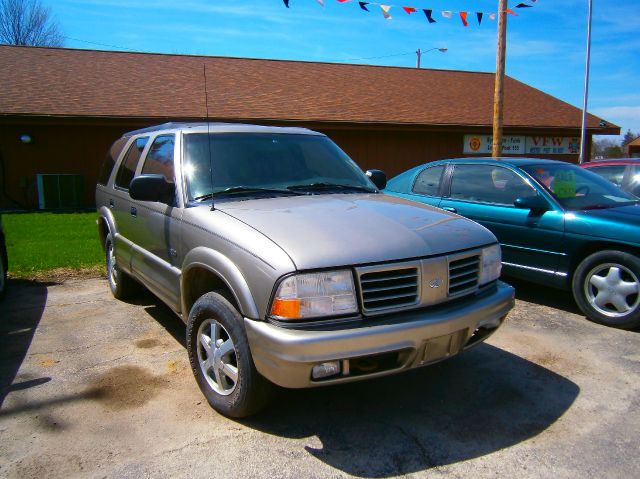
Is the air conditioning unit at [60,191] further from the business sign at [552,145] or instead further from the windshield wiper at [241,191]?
the business sign at [552,145]

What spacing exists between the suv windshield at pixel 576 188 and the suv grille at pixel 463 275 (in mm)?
2666

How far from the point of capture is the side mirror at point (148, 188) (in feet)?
11.6

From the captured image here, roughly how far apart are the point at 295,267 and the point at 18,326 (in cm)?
371

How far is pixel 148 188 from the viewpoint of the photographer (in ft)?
11.7

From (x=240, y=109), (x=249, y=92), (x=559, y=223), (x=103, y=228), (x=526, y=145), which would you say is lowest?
(x=103, y=228)

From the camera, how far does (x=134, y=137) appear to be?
205 inches

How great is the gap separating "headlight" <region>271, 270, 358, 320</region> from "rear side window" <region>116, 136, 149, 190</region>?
9.23 feet

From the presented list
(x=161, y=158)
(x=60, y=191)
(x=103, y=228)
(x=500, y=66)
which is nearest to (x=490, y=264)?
(x=161, y=158)

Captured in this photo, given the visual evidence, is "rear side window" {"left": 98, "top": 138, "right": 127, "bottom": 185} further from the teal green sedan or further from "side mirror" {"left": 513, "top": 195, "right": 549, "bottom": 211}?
"side mirror" {"left": 513, "top": 195, "right": 549, "bottom": 211}

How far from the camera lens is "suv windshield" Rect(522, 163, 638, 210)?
17.9 feet

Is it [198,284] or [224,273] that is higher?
[224,273]

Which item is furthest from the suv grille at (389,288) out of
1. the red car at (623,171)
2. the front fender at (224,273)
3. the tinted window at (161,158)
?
the red car at (623,171)

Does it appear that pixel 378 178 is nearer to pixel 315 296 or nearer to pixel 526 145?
pixel 315 296

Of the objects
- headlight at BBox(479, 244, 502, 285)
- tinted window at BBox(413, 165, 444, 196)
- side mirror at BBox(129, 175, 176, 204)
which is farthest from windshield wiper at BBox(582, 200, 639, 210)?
side mirror at BBox(129, 175, 176, 204)
